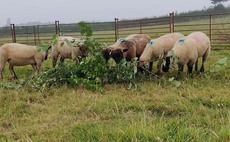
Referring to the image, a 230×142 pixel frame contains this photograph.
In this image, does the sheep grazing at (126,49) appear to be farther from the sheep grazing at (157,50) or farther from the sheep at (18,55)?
the sheep at (18,55)

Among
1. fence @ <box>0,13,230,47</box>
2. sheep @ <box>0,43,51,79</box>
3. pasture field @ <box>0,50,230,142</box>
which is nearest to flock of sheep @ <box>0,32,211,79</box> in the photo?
sheep @ <box>0,43,51,79</box>

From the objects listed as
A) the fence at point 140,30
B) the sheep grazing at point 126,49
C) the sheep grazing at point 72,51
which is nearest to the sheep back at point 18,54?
the sheep grazing at point 72,51

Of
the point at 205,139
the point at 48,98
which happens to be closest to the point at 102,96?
the point at 48,98

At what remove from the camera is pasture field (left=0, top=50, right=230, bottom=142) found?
3.35 meters

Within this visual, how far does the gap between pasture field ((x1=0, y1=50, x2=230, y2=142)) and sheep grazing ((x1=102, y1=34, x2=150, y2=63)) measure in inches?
36.7

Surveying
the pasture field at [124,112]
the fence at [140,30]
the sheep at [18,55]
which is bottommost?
the pasture field at [124,112]

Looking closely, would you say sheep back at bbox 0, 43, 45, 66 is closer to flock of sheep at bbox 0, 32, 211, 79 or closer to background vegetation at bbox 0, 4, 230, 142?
flock of sheep at bbox 0, 32, 211, 79

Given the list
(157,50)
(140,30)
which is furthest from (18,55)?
(140,30)

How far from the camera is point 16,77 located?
8.26 metres

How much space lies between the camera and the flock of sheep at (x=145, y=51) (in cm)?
679

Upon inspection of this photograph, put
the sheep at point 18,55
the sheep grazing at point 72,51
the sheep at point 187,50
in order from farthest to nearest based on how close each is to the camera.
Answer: the sheep at point 18,55, the sheep grazing at point 72,51, the sheep at point 187,50

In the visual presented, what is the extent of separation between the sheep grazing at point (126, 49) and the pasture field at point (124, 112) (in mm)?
933

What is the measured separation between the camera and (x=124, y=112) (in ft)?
15.3

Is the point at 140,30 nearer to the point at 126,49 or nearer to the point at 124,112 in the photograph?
the point at 126,49
